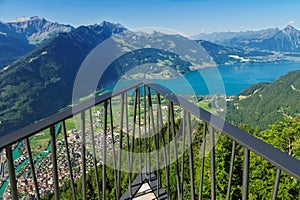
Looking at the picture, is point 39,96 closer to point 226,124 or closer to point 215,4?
point 215,4

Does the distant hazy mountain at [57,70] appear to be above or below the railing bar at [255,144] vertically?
below

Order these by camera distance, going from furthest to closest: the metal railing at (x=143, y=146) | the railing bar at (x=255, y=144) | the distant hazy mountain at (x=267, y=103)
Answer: the distant hazy mountain at (x=267, y=103)
the metal railing at (x=143, y=146)
the railing bar at (x=255, y=144)

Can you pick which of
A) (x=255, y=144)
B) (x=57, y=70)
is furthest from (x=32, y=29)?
(x=255, y=144)

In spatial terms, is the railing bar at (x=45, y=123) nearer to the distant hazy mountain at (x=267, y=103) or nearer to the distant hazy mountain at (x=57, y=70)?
the distant hazy mountain at (x=57, y=70)

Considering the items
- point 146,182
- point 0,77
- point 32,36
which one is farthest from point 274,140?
point 32,36

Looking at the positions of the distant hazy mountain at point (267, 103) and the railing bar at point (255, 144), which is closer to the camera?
the railing bar at point (255, 144)

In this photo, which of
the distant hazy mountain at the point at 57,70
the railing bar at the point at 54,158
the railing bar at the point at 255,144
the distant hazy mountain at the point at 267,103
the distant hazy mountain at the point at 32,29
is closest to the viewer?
the railing bar at the point at 255,144

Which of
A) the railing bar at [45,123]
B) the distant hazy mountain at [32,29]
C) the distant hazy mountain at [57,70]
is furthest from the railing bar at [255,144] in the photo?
the distant hazy mountain at [32,29]

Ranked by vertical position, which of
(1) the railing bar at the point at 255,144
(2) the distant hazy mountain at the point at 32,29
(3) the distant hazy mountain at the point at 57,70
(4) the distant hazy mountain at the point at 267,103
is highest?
(2) the distant hazy mountain at the point at 32,29

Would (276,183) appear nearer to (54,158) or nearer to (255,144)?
(255,144)
